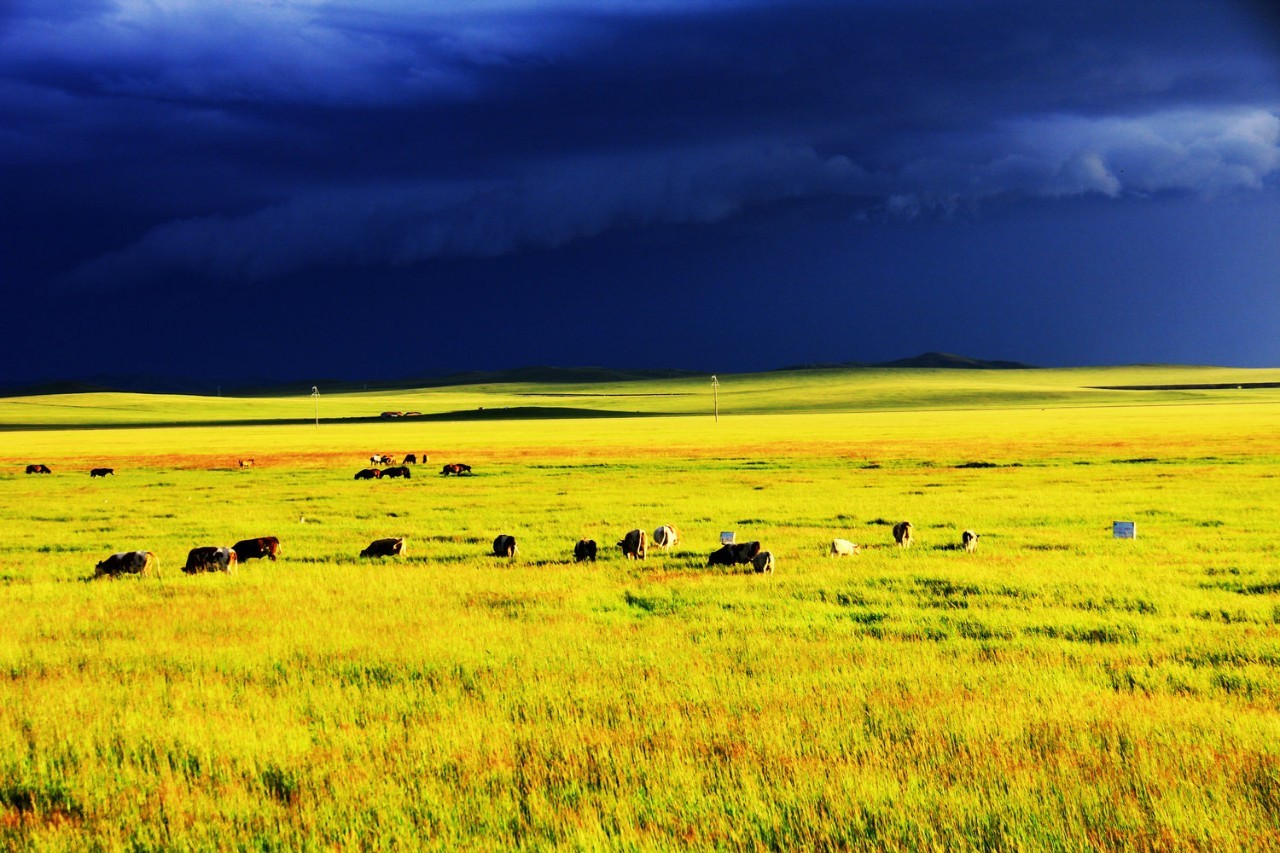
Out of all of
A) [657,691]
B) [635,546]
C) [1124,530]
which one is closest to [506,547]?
[635,546]

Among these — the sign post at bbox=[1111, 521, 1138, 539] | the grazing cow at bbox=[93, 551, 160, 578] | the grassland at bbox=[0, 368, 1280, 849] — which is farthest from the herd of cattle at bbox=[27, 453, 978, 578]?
the sign post at bbox=[1111, 521, 1138, 539]

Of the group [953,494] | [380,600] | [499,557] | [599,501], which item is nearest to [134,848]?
[380,600]

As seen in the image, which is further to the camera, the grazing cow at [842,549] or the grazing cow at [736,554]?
the grazing cow at [842,549]

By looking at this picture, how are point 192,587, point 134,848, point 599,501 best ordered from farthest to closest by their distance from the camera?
point 599,501
point 192,587
point 134,848

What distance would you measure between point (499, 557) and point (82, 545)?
35.8 feet

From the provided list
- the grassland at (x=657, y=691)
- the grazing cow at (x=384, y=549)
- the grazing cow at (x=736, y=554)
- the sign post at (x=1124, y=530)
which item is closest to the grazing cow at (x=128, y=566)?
the grassland at (x=657, y=691)

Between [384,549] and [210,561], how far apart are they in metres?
3.45

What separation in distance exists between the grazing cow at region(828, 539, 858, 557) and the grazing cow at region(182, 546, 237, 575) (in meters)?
11.5

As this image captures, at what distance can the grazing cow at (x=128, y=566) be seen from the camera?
1931 centimetres

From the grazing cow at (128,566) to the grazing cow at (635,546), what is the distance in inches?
346

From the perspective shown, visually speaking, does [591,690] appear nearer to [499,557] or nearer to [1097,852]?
[1097,852]

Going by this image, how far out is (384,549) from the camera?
2198 centimetres

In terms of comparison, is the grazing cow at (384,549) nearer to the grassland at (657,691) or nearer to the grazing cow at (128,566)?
the grassland at (657,691)

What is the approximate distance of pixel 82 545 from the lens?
2475cm
